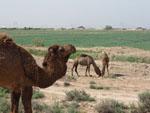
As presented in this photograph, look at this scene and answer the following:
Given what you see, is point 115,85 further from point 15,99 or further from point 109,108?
point 15,99

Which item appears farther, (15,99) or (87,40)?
(87,40)

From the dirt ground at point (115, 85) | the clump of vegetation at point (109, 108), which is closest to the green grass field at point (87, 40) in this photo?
the dirt ground at point (115, 85)

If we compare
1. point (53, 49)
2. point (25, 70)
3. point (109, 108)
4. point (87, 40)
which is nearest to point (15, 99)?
point (25, 70)

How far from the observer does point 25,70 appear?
1018cm

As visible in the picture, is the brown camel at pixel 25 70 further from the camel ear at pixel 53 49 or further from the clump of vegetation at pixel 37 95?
the clump of vegetation at pixel 37 95

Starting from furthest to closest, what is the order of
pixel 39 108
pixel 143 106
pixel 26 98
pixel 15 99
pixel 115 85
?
pixel 115 85 < pixel 143 106 < pixel 39 108 < pixel 15 99 < pixel 26 98

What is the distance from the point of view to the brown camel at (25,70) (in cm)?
987

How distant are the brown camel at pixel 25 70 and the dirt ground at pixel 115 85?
677 centimetres

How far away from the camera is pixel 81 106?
58.7ft

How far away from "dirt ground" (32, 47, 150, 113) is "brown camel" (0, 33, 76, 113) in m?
6.77

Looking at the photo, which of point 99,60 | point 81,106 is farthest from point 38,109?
point 99,60

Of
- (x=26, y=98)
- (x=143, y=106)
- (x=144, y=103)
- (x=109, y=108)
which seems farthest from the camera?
(x=144, y=103)

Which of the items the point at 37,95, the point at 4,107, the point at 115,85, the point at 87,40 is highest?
the point at 4,107

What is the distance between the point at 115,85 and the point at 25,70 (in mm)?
18476
